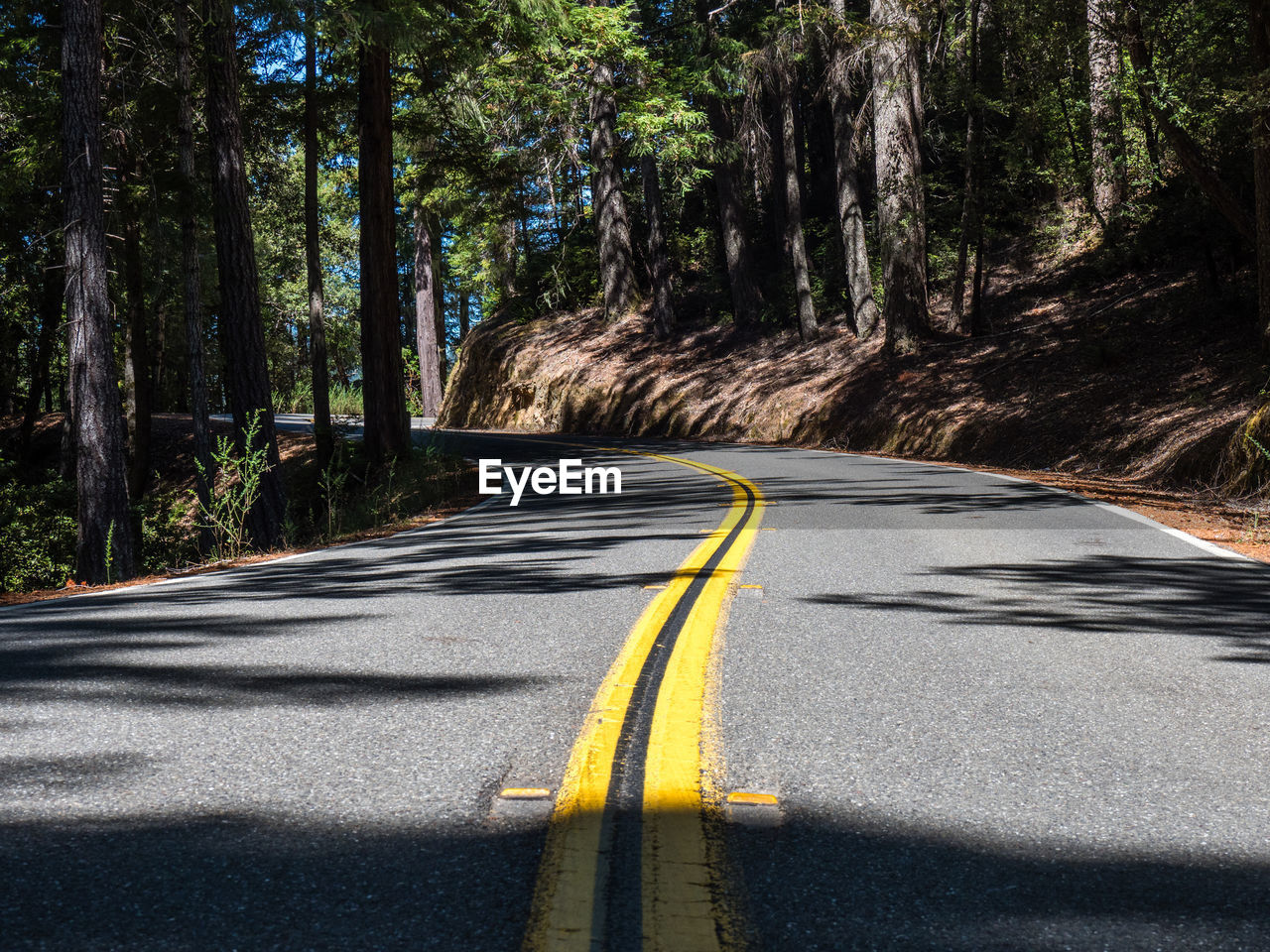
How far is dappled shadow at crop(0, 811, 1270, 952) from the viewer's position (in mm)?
2391

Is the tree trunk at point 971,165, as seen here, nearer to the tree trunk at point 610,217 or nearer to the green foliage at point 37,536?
the tree trunk at point 610,217

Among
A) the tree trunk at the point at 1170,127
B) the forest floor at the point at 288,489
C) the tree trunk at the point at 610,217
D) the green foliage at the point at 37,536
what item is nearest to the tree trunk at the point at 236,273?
A: the forest floor at the point at 288,489

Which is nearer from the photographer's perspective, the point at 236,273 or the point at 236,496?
the point at 236,496

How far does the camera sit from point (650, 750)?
144 inches

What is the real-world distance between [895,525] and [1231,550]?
9.47 ft

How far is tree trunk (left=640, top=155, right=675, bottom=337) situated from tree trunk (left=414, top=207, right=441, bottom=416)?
9.18 m

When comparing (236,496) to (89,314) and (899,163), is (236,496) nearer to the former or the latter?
(89,314)

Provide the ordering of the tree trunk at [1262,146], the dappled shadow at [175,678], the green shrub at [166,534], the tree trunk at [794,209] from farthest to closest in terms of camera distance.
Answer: the tree trunk at [794,209], the green shrub at [166,534], the tree trunk at [1262,146], the dappled shadow at [175,678]

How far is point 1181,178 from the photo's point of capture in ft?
70.1

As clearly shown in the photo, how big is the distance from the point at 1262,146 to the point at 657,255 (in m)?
22.3

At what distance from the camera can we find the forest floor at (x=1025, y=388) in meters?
14.8

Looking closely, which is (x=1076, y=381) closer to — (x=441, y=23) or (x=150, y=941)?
(x=441, y=23)

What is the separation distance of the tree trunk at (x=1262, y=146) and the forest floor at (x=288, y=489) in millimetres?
11481
